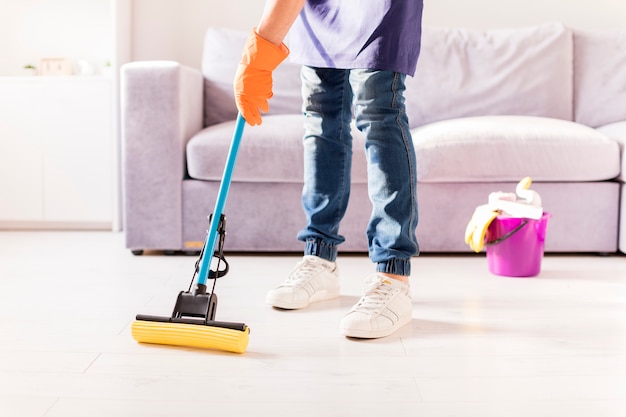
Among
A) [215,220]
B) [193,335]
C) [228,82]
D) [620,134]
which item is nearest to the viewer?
[193,335]

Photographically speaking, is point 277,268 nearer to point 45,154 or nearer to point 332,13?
point 332,13

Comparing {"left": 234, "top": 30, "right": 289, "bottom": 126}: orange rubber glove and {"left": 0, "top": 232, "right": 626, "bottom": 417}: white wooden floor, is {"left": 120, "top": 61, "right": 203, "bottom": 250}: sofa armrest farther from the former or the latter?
{"left": 234, "top": 30, "right": 289, "bottom": 126}: orange rubber glove

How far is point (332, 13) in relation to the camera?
1.52 meters

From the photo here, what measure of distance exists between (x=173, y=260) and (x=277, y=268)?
Answer: 0.34 meters

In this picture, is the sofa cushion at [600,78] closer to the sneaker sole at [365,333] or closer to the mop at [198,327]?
the sneaker sole at [365,333]

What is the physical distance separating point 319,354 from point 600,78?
1.97 meters

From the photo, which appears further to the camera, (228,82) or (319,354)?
(228,82)

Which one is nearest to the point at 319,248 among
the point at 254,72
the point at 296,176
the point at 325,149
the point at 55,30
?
the point at 325,149

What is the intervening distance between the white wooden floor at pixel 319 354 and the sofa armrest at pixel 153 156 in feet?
0.86

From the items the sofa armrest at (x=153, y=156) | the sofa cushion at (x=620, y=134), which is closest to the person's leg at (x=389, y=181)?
the sofa armrest at (x=153, y=156)

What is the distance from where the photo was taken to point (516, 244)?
2.00m

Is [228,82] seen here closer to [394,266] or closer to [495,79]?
[495,79]

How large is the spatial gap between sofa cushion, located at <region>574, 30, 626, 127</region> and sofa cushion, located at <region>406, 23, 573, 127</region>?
2.1 inches

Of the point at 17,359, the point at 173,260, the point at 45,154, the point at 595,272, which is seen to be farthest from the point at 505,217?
the point at 45,154
